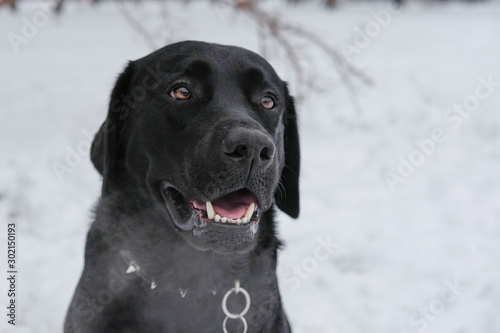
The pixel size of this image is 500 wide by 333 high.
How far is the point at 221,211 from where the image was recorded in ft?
7.90

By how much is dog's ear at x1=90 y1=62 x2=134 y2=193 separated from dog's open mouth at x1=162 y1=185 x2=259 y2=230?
1.64 feet

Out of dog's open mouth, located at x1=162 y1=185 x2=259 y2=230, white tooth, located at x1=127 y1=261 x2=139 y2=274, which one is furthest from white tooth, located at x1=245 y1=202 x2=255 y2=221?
white tooth, located at x1=127 y1=261 x2=139 y2=274

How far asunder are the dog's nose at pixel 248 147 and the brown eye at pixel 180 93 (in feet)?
1.64

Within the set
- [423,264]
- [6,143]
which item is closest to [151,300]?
[423,264]

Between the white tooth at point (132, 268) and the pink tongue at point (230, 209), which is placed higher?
the pink tongue at point (230, 209)

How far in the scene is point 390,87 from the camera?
9406 mm

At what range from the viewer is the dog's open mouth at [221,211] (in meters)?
2.37

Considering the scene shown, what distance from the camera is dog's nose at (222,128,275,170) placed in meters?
2.16

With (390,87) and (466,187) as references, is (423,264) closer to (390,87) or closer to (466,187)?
(466,187)

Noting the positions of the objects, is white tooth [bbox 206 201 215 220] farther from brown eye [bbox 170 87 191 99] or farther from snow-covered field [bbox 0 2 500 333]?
snow-covered field [bbox 0 2 500 333]

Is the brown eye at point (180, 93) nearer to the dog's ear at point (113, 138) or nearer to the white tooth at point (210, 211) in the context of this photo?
the dog's ear at point (113, 138)

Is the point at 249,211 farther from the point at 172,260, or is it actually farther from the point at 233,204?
the point at 172,260

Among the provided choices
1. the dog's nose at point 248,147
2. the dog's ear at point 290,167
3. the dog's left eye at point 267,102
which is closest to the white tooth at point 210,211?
the dog's nose at point 248,147

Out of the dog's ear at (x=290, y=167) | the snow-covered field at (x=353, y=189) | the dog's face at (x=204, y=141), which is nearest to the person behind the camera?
the dog's face at (x=204, y=141)
